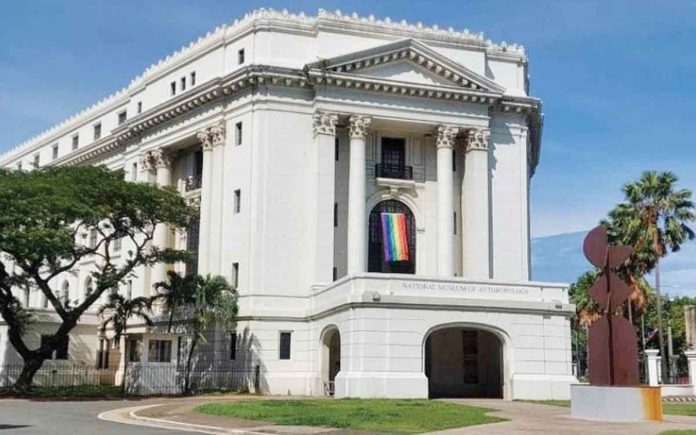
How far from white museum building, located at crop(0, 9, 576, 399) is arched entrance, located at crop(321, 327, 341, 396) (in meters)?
0.11

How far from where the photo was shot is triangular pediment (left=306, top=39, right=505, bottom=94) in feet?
172

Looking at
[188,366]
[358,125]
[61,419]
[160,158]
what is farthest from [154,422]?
[160,158]

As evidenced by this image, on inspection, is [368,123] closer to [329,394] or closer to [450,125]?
[450,125]

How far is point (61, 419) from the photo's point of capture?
28672mm

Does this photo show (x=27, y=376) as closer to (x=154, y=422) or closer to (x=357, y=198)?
(x=357, y=198)

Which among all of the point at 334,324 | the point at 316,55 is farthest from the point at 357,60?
the point at 334,324

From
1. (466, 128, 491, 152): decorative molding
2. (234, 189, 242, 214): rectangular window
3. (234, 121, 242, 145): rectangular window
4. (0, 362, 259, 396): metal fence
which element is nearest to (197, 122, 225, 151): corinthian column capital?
(234, 121, 242, 145): rectangular window

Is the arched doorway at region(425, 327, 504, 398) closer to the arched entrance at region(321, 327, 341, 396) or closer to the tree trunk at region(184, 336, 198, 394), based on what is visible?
the arched entrance at region(321, 327, 341, 396)

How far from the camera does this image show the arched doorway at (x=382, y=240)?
55.4m

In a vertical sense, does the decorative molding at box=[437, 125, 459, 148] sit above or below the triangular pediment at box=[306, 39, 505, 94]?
below

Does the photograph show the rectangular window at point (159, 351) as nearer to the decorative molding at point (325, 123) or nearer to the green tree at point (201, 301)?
the green tree at point (201, 301)

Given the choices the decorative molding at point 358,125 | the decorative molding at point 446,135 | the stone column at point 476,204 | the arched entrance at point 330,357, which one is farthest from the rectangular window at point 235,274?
the decorative molding at point 446,135

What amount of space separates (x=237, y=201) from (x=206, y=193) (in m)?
3.25

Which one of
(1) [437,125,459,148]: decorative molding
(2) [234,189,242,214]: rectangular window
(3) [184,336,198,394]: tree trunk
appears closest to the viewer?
(3) [184,336,198,394]: tree trunk
